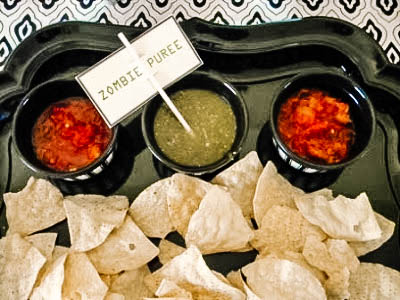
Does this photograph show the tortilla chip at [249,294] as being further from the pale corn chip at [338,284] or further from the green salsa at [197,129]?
the green salsa at [197,129]

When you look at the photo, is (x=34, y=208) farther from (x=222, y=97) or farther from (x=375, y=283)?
(x=375, y=283)

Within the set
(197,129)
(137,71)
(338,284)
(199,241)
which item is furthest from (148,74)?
(338,284)

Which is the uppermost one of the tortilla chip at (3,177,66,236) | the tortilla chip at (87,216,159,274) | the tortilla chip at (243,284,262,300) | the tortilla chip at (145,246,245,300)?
the tortilla chip at (3,177,66,236)

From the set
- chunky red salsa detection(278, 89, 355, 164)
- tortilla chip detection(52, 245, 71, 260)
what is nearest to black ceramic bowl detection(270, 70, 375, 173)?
chunky red salsa detection(278, 89, 355, 164)

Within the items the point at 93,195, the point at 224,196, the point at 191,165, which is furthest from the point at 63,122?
the point at 224,196

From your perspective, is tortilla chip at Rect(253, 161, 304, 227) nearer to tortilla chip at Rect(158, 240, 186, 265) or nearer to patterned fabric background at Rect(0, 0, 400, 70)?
tortilla chip at Rect(158, 240, 186, 265)

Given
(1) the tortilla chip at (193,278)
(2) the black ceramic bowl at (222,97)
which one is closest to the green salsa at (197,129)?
(2) the black ceramic bowl at (222,97)

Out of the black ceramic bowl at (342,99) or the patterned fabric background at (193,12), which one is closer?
the black ceramic bowl at (342,99)
